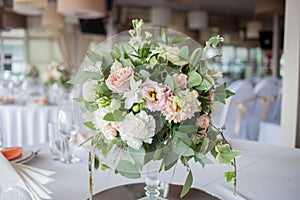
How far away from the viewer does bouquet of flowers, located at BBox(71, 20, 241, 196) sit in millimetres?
779

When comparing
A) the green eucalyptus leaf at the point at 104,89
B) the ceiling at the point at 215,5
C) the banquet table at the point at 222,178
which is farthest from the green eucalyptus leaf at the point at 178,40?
the ceiling at the point at 215,5

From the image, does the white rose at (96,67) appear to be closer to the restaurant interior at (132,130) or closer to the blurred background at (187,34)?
the restaurant interior at (132,130)

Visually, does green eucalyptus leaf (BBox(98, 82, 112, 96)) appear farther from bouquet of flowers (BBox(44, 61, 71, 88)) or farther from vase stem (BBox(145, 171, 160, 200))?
bouquet of flowers (BBox(44, 61, 71, 88))

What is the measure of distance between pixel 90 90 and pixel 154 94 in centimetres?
17

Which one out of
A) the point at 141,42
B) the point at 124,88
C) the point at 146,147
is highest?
the point at 141,42

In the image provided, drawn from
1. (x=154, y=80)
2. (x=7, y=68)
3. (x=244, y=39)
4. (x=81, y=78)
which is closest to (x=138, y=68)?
(x=154, y=80)

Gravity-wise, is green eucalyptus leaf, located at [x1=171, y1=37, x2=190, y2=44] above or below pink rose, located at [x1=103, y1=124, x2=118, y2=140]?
above

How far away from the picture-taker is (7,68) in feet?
30.7

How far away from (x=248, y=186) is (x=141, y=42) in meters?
0.61

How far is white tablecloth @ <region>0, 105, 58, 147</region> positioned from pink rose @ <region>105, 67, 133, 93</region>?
2.45m

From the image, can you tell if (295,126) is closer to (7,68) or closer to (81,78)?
(81,78)

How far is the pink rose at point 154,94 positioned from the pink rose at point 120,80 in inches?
1.5

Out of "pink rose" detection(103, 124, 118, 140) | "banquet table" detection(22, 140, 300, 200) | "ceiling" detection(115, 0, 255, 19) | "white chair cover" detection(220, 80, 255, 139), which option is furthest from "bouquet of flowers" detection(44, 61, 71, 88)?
"ceiling" detection(115, 0, 255, 19)

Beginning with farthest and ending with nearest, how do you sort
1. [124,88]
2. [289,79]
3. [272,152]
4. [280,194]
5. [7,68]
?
[7,68]
[289,79]
[272,152]
[280,194]
[124,88]
